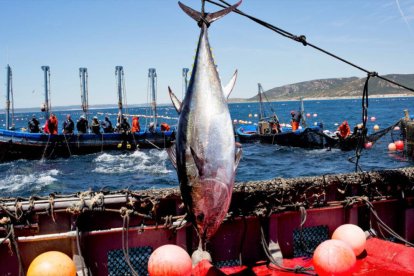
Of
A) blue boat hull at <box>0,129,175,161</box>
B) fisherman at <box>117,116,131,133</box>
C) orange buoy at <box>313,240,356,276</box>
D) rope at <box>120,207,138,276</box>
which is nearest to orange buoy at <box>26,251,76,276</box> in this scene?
rope at <box>120,207,138,276</box>

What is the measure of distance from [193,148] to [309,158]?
78.2 ft

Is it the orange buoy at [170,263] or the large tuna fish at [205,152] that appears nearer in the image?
the large tuna fish at [205,152]

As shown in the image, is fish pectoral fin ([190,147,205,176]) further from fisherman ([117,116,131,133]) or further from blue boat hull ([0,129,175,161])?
fisherman ([117,116,131,133])

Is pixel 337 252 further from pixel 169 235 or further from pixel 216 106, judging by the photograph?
pixel 216 106

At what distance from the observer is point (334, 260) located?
4305 mm

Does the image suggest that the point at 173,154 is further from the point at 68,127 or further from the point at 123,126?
the point at 123,126

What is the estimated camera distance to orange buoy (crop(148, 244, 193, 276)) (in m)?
4.13

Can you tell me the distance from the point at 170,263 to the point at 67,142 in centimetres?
2506

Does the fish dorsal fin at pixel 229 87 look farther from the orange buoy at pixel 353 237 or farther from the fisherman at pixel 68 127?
the fisherman at pixel 68 127

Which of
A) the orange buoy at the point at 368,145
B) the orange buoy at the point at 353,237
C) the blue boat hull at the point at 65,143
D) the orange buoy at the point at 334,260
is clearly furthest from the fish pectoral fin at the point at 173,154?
the orange buoy at the point at 368,145

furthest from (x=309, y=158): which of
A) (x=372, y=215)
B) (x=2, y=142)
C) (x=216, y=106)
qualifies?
(x=216, y=106)

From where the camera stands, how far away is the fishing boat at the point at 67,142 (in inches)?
1022

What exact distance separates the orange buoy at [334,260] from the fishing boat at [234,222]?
468mm

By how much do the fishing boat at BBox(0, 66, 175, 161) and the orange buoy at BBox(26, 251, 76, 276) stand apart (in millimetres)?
22235
